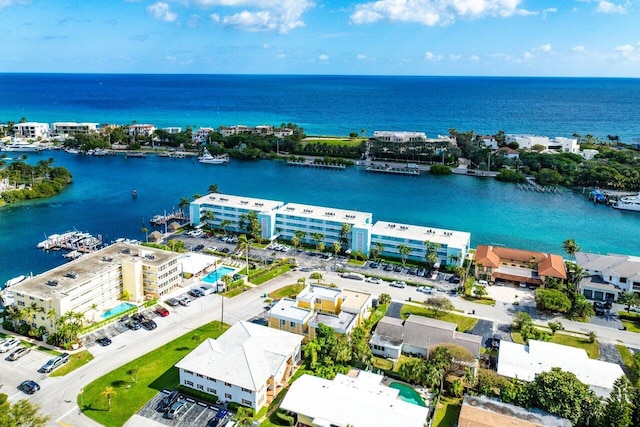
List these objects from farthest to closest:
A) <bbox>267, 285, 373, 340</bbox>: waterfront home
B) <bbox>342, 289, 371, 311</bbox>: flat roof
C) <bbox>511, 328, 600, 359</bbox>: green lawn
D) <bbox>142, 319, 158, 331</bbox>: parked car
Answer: <bbox>342, 289, 371, 311</bbox>: flat roof, <bbox>142, 319, 158, 331</bbox>: parked car, <bbox>267, 285, 373, 340</bbox>: waterfront home, <bbox>511, 328, 600, 359</bbox>: green lawn

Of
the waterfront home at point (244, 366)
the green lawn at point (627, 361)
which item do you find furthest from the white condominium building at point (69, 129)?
the green lawn at point (627, 361)

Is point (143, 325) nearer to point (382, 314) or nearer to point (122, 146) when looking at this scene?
point (382, 314)

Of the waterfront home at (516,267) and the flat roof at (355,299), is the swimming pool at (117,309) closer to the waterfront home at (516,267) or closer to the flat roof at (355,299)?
the flat roof at (355,299)

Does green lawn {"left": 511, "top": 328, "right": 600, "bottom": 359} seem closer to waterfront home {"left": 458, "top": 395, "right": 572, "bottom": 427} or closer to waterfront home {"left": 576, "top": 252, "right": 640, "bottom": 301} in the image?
waterfront home {"left": 576, "top": 252, "right": 640, "bottom": 301}

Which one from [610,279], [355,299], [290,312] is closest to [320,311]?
[355,299]

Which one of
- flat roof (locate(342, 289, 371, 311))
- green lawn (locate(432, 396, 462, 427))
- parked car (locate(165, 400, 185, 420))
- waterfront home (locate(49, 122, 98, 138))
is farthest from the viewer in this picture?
waterfront home (locate(49, 122, 98, 138))

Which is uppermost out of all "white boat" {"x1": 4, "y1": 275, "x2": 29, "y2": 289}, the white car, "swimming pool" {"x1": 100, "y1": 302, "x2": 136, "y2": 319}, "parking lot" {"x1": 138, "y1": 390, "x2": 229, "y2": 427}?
"white boat" {"x1": 4, "y1": 275, "x2": 29, "y2": 289}

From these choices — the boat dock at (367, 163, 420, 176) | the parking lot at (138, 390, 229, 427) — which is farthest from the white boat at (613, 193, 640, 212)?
the parking lot at (138, 390, 229, 427)
